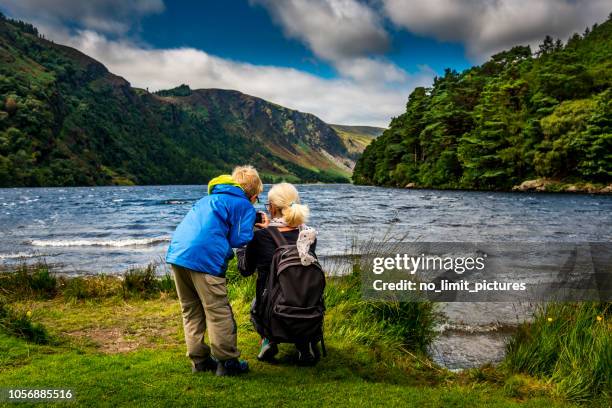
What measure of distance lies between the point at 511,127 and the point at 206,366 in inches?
2216

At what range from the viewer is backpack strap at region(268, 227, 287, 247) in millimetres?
4512

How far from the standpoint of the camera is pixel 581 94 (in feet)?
169

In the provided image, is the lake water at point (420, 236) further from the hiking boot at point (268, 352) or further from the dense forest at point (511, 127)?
the dense forest at point (511, 127)

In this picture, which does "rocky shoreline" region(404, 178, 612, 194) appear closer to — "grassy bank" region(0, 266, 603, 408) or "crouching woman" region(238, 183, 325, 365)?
"grassy bank" region(0, 266, 603, 408)

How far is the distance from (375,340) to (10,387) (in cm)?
392

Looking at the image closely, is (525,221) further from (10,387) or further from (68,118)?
(68,118)

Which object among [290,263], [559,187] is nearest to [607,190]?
[559,187]

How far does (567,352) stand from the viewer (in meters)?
4.82

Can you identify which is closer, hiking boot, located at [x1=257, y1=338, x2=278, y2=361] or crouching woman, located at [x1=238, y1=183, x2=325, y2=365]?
crouching woman, located at [x1=238, y1=183, x2=325, y2=365]

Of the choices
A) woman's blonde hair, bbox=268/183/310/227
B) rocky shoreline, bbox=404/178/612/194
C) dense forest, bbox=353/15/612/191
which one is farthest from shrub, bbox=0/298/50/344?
rocky shoreline, bbox=404/178/612/194

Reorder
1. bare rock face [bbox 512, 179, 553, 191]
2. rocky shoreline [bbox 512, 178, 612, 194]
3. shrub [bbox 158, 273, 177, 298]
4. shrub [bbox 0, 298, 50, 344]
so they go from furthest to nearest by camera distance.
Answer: bare rock face [bbox 512, 179, 553, 191]
rocky shoreline [bbox 512, 178, 612, 194]
shrub [bbox 158, 273, 177, 298]
shrub [bbox 0, 298, 50, 344]

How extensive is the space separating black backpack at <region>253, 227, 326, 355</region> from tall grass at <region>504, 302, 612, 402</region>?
2514 mm

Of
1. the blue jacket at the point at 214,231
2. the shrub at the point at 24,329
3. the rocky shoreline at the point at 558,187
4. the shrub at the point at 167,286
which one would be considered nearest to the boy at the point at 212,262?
the blue jacket at the point at 214,231

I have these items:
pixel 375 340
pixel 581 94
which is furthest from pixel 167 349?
pixel 581 94
